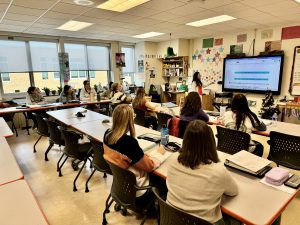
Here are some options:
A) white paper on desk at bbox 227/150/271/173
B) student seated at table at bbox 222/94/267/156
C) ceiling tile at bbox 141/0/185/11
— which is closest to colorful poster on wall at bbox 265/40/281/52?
ceiling tile at bbox 141/0/185/11

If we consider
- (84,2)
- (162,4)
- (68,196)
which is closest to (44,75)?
(84,2)

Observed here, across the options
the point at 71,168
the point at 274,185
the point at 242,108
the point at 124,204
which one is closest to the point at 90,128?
the point at 71,168

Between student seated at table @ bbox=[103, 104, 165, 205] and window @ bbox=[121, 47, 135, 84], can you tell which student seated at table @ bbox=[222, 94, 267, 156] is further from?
window @ bbox=[121, 47, 135, 84]

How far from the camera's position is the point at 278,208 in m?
1.22

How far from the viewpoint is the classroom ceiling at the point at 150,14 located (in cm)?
365

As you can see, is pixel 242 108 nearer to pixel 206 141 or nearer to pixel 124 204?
pixel 206 141

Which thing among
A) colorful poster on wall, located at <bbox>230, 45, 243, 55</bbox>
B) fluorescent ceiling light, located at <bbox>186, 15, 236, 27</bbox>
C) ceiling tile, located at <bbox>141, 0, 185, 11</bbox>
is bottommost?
colorful poster on wall, located at <bbox>230, 45, 243, 55</bbox>

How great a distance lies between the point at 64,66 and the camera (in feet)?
22.8

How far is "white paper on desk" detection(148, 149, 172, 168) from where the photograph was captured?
5.95 ft

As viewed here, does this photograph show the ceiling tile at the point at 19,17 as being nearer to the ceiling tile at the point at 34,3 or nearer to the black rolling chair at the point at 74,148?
the ceiling tile at the point at 34,3

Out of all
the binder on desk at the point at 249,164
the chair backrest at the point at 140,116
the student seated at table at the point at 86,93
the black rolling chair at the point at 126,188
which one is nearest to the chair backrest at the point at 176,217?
the black rolling chair at the point at 126,188

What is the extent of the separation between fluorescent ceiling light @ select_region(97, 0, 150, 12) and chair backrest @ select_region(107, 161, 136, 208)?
2984 millimetres

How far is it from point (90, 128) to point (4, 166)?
1.36 metres

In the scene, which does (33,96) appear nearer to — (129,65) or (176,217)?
(129,65)
